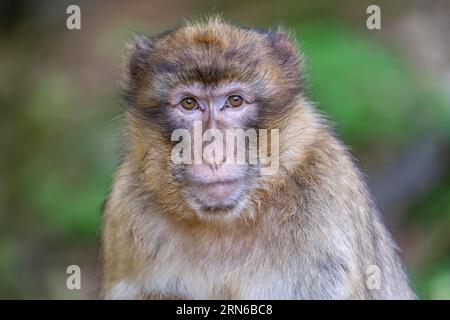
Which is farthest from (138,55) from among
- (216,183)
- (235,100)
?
(216,183)

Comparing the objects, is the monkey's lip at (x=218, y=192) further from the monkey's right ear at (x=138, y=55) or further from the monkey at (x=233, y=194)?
the monkey's right ear at (x=138, y=55)

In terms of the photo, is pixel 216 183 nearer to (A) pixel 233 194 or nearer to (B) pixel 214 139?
(A) pixel 233 194

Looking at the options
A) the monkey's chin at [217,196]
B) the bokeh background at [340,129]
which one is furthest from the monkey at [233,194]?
the bokeh background at [340,129]

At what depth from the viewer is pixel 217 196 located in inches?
277

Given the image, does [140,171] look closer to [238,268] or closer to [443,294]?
[238,268]

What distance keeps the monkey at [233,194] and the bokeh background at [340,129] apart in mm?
4048

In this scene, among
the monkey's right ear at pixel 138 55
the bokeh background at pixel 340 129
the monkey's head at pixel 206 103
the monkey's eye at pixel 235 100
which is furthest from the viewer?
the bokeh background at pixel 340 129

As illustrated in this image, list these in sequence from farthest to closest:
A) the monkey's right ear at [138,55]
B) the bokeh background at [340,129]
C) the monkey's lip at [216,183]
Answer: the bokeh background at [340,129]
the monkey's right ear at [138,55]
the monkey's lip at [216,183]

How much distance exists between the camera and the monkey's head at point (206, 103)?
7.08 m

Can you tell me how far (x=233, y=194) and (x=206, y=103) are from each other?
74 centimetres

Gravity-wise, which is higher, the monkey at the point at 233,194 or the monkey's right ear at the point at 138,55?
the monkey's right ear at the point at 138,55

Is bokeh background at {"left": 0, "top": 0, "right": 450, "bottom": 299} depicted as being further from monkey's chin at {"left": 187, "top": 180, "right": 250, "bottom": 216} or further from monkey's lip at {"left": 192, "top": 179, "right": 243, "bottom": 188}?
monkey's lip at {"left": 192, "top": 179, "right": 243, "bottom": 188}

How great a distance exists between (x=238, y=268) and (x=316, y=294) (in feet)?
2.07

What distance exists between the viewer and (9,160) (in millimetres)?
14148
